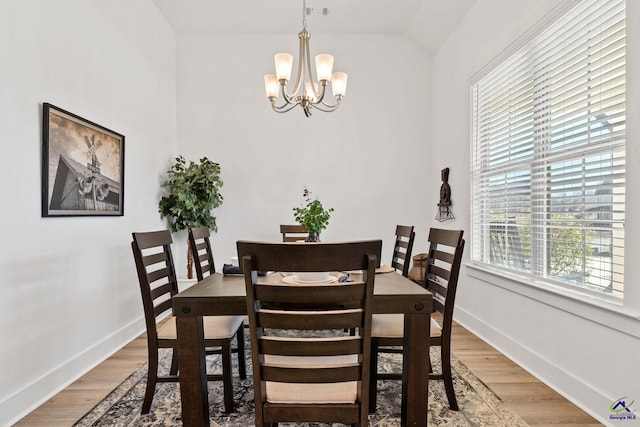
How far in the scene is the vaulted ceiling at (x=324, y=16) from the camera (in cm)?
380

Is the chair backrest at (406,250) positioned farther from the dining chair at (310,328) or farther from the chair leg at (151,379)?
the chair leg at (151,379)

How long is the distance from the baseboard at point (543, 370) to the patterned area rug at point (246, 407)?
0.42 metres

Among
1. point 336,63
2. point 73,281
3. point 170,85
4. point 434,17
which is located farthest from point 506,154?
point 170,85

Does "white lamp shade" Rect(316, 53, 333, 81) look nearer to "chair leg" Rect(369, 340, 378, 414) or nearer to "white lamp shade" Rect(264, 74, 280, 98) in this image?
"white lamp shade" Rect(264, 74, 280, 98)

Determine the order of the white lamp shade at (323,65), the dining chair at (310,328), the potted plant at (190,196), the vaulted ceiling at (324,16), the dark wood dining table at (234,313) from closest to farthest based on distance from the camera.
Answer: the dining chair at (310,328)
the dark wood dining table at (234,313)
the white lamp shade at (323,65)
the vaulted ceiling at (324,16)
the potted plant at (190,196)

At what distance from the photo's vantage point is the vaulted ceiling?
3805mm

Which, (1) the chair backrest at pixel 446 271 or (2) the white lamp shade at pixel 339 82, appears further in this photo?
(2) the white lamp shade at pixel 339 82

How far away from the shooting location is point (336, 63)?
14.8 feet

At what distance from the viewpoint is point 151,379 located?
1913 mm

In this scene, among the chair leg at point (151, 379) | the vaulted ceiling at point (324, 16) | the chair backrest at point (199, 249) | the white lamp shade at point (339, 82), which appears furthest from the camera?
the vaulted ceiling at point (324, 16)

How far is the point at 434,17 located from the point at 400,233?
2.55 meters

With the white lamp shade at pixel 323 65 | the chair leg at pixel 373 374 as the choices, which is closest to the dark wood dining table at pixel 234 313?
the chair leg at pixel 373 374

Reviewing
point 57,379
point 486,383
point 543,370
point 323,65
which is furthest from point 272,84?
point 543,370

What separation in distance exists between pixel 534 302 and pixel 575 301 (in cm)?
42
